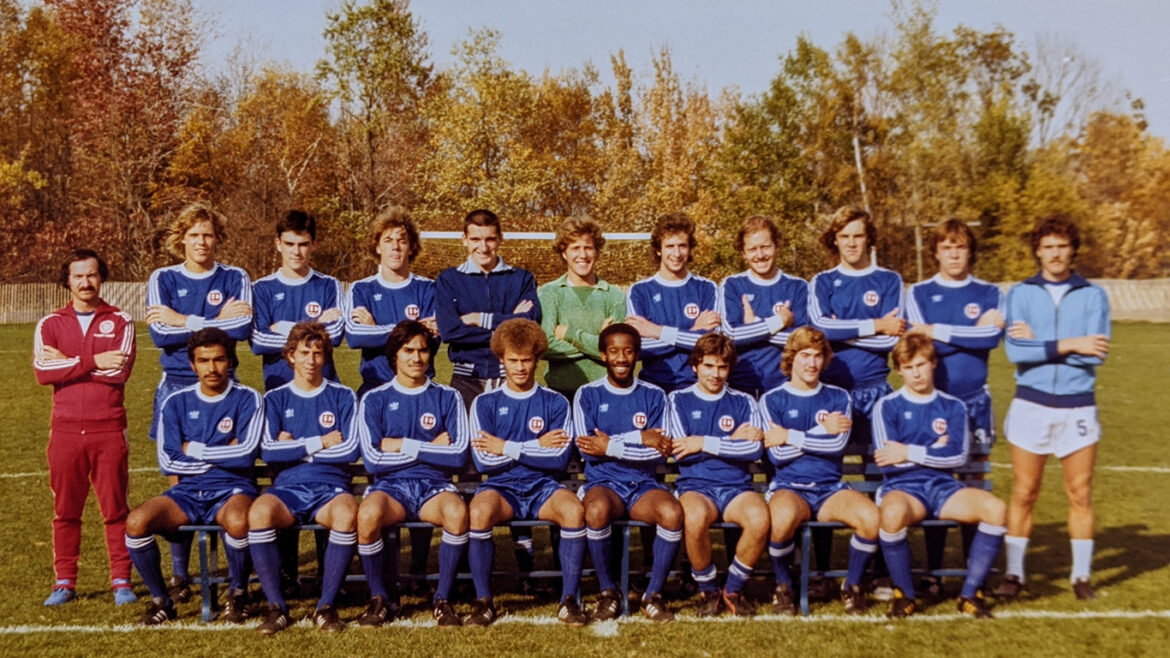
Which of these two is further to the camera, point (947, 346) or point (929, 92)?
point (929, 92)

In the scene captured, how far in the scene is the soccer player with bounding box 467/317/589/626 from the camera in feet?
15.6

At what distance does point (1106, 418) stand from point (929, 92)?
93.1ft

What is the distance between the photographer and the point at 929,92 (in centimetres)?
3734

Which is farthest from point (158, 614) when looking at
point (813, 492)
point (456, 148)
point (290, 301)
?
point (456, 148)

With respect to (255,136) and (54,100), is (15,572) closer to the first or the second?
(255,136)

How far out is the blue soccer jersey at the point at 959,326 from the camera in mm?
5125

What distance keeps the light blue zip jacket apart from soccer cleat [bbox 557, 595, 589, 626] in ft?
8.26

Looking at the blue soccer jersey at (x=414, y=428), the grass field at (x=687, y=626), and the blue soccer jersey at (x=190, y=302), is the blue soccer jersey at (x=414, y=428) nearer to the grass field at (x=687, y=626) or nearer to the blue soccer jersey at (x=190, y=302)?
the grass field at (x=687, y=626)

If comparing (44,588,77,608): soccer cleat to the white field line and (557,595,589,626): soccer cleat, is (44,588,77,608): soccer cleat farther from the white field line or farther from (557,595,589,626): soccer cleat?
(557,595,589,626): soccer cleat

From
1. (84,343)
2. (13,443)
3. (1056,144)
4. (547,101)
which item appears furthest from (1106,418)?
(1056,144)

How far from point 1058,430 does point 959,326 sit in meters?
0.71

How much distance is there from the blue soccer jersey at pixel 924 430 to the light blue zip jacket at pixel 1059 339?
0.45 metres

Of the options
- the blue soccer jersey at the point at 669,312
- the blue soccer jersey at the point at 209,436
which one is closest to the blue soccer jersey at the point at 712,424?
the blue soccer jersey at the point at 669,312

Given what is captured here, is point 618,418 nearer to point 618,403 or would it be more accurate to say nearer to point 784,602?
point 618,403
